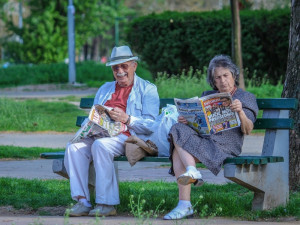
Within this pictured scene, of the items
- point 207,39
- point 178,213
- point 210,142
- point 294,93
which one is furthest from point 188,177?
point 207,39

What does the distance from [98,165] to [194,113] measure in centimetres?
81

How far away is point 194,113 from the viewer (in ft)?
18.7

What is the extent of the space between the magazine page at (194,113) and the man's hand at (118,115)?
0.50 meters

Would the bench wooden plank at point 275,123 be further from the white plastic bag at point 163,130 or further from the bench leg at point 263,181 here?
the white plastic bag at point 163,130

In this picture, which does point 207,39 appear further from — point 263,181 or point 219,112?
point 219,112

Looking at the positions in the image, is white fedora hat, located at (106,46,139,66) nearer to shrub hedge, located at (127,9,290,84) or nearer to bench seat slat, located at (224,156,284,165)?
bench seat slat, located at (224,156,284,165)

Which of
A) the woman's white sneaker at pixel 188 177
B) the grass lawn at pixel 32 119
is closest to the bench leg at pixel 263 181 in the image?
the woman's white sneaker at pixel 188 177

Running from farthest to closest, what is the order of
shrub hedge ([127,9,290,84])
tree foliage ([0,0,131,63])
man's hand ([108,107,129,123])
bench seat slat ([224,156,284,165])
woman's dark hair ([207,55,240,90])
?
tree foliage ([0,0,131,63]) → shrub hedge ([127,9,290,84]) → man's hand ([108,107,129,123]) → woman's dark hair ([207,55,240,90]) → bench seat slat ([224,156,284,165])

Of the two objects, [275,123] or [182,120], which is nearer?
[182,120]

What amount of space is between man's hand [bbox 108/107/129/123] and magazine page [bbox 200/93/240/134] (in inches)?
28.8

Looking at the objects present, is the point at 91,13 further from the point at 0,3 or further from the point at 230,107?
the point at 230,107

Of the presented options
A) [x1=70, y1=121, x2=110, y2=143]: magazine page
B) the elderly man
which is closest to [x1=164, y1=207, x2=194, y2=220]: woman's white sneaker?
the elderly man

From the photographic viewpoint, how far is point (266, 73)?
68.4 feet

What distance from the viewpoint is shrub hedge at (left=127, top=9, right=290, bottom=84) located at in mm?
20672
